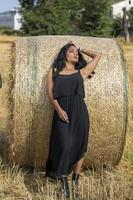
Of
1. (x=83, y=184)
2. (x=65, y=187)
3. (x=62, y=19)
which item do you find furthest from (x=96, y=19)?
(x=65, y=187)

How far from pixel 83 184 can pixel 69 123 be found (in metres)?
0.78

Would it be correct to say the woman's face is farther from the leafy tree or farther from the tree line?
the leafy tree

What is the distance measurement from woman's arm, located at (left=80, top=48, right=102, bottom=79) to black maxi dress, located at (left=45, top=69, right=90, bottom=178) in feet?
0.48

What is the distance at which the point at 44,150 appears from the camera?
6.64 meters

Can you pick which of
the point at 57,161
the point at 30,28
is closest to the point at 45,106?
the point at 57,161

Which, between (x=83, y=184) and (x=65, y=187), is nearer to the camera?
(x=65, y=187)

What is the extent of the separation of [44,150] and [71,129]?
686mm

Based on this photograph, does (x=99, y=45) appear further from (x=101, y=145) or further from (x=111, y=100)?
(x=101, y=145)

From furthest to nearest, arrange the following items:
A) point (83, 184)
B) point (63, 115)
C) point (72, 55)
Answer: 1. point (83, 184)
2. point (72, 55)
3. point (63, 115)

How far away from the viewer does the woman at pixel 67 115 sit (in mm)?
6078

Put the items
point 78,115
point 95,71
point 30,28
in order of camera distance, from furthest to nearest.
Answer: point 30,28 < point 95,71 < point 78,115

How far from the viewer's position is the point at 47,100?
6418 mm

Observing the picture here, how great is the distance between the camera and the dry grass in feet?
19.5

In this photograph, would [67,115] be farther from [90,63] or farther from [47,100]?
[90,63]
